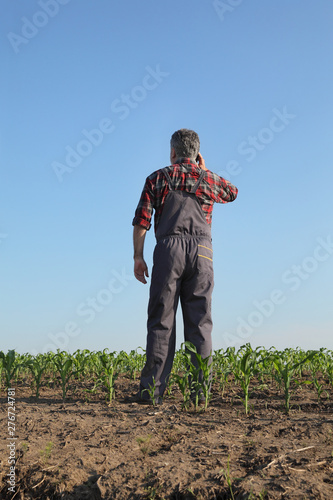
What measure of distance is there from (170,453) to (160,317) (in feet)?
5.03

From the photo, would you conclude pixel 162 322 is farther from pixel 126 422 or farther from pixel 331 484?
pixel 331 484

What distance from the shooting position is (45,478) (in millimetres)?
2516

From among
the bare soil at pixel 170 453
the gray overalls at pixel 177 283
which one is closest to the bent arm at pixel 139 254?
the gray overalls at pixel 177 283

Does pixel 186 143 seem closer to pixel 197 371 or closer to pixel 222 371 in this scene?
pixel 197 371

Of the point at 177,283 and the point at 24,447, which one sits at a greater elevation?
the point at 177,283

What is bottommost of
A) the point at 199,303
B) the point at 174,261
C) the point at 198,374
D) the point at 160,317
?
the point at 198,374

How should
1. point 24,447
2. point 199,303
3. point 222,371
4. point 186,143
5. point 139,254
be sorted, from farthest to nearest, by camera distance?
point 222,371, point 186,143, point 139,254, point 199,303, point 24,447

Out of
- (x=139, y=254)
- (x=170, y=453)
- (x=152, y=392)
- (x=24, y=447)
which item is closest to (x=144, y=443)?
(x=170, y=453)

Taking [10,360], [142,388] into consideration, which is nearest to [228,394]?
[142,388]

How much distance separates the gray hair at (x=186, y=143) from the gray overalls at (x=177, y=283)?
1.18ft

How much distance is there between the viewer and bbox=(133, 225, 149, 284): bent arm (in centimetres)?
416

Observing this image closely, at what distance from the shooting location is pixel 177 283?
4.08m

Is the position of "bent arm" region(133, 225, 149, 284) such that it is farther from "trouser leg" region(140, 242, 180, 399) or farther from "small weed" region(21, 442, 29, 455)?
"small weed" region(21, 442, 29, 455)

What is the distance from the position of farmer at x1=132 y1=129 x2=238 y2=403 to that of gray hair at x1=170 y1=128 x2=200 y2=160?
15 cm
